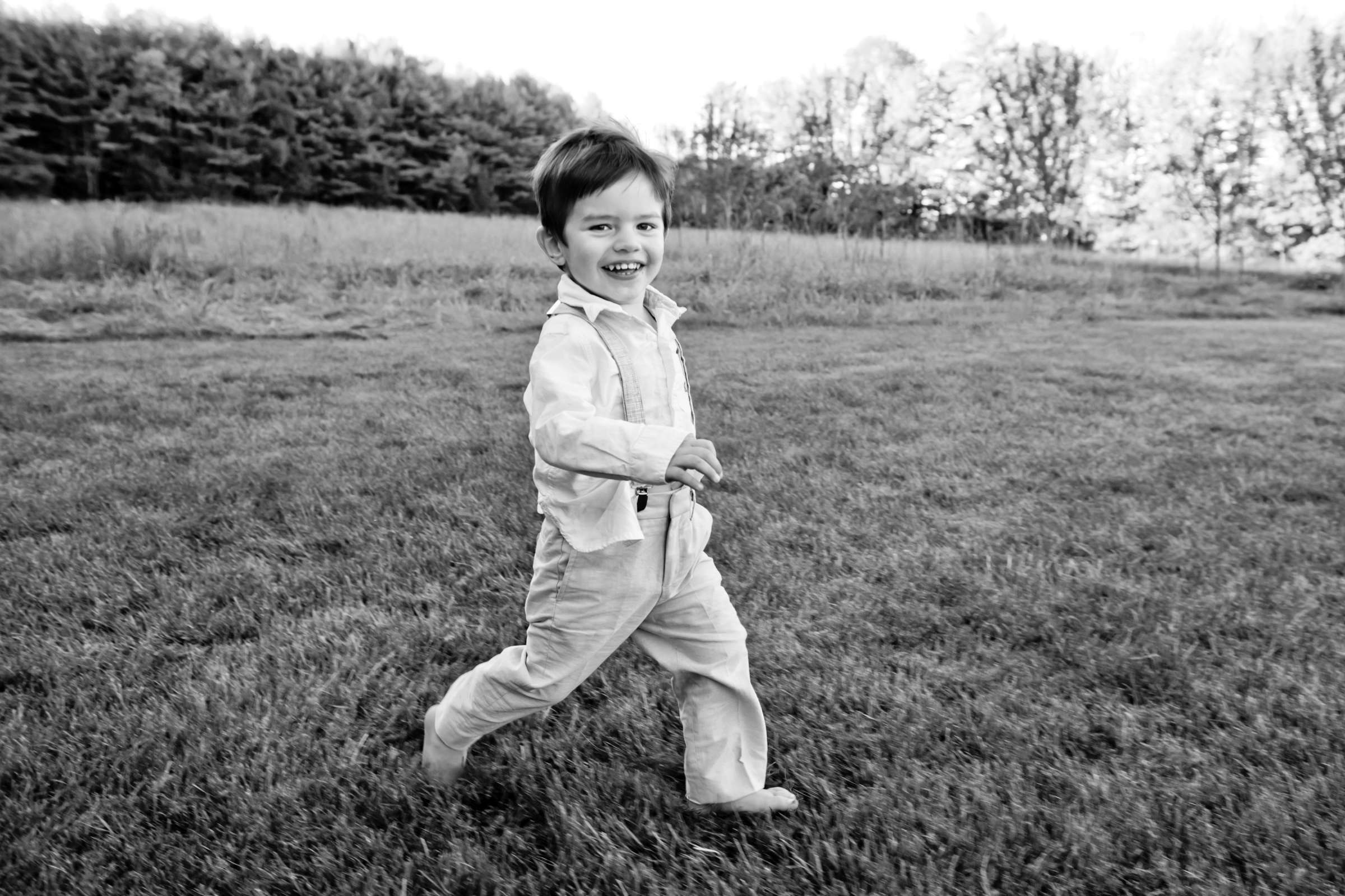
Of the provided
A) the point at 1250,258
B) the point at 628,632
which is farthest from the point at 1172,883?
the point at 1250,258

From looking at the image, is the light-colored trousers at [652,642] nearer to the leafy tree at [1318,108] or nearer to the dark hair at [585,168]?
the dark hair at [585,168]

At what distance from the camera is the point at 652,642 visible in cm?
189

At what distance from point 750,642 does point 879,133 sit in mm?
22452

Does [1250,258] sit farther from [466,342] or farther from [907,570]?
[907,570]

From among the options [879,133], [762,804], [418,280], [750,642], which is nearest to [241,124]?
[418,280]

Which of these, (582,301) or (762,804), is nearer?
(582,301)

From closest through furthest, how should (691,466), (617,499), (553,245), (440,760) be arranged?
(691,466) < (617,499) < (553,245) < (440,760)

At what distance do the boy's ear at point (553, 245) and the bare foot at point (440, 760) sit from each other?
3.39 feet

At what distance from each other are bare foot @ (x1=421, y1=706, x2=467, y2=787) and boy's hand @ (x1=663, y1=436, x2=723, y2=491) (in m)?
0.91

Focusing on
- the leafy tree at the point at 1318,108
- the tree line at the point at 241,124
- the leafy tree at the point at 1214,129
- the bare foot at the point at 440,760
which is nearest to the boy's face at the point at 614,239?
the bare foot at the point at 440,760

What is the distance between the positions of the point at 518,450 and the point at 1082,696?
3045mm

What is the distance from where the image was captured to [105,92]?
2169cm

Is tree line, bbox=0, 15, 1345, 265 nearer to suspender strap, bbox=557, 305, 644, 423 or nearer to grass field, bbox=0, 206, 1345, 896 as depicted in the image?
grass field, bbox=0, 206, 1345, 896

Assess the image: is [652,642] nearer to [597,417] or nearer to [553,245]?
[597,417]
